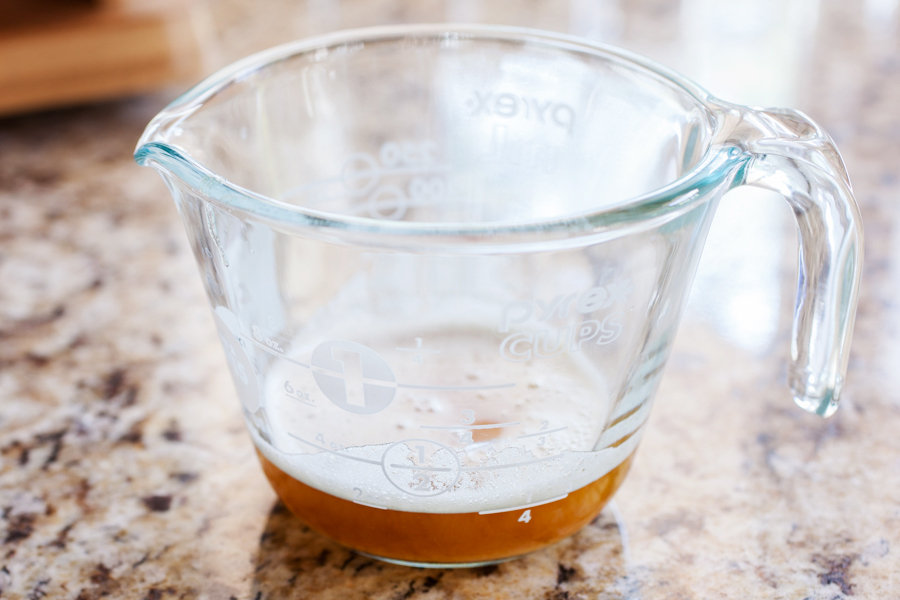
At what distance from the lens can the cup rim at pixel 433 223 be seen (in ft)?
1.10

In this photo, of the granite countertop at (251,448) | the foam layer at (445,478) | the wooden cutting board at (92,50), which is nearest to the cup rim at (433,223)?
the foam layer at (445,478)

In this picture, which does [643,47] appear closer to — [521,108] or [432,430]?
[521,108]

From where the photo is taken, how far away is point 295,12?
1.35m

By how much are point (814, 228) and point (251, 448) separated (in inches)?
15.5

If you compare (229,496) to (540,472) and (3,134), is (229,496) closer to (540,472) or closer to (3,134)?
(540,472)

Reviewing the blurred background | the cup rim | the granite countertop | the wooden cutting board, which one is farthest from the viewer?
the wooden cutting board

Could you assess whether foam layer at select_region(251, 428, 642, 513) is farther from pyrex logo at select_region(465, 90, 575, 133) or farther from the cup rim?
pyrex logo at select_region(465, 90, 575, 133)

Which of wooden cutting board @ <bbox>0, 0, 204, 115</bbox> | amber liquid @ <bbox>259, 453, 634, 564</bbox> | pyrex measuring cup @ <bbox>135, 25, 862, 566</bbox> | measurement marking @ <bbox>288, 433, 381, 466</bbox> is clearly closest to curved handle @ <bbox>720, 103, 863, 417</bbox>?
pyrex measuring cup @ <bbox>135, 25, 862, 566</bbox>

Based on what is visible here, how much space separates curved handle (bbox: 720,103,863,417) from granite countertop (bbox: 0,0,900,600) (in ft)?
0.43

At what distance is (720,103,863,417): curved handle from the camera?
390 mm

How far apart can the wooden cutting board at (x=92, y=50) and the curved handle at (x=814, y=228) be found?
0.80 metres

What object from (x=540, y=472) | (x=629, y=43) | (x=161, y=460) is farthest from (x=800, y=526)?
(x=629, y=43)

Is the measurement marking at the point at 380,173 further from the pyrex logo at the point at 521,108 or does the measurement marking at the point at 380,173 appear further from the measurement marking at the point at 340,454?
the measurement marking at the point at 340,454

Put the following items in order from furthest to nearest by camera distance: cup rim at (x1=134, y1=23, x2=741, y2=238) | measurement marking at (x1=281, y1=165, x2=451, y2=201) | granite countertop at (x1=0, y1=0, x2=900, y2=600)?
measurement marking at (x1=281, y1=165, x2=451, y2=201) → granite countertop at (x1=0, y1=0, x2=900, y2=600) → cup rim at (x1=134, y1=23, x2=741, y2=238)
